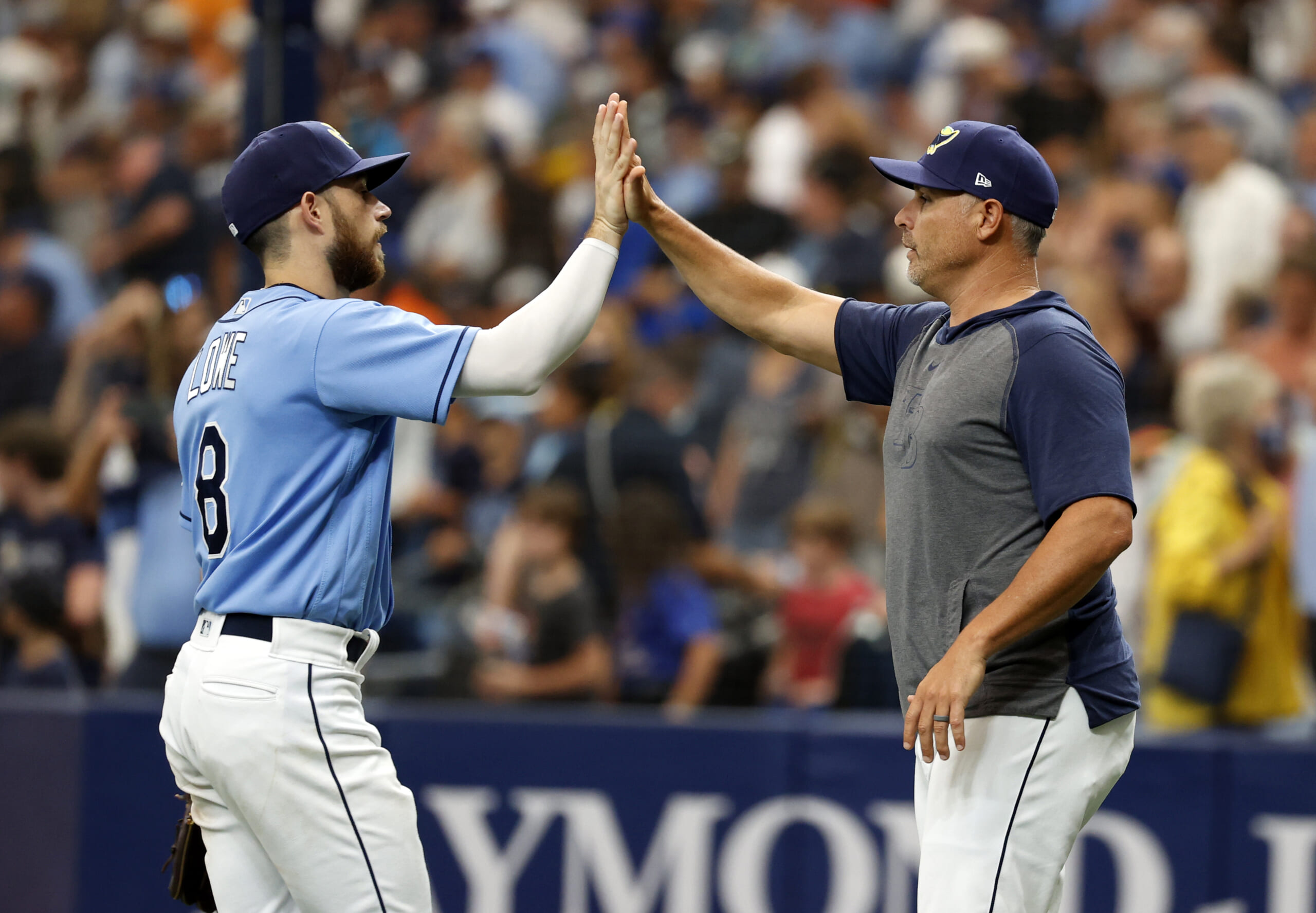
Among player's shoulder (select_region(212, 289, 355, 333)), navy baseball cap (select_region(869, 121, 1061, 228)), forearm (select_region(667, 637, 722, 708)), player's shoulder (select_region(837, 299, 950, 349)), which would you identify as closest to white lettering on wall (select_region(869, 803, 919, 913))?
forearm (select_region(667, 637, 722, 708))

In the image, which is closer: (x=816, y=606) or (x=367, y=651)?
(x=367, y=651)

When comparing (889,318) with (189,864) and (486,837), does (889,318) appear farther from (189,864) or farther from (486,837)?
(486,837)

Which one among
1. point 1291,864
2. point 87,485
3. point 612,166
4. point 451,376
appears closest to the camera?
point 451,376

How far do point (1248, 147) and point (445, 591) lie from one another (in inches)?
172

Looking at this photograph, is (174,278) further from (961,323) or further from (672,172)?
(961,323)

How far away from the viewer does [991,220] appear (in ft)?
10.5

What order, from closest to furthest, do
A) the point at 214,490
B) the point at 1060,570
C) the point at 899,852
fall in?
the point at 1060,570, the point at 214,490, the point at 899,852

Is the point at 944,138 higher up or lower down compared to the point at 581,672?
higher up

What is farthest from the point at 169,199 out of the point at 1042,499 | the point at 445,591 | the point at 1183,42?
the point at 1042,499

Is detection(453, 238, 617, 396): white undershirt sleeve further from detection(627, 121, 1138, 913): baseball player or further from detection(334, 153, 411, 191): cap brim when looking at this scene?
detection(627, 121, 1138, 913): baseball player

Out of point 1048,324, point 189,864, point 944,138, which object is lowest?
point 189,864

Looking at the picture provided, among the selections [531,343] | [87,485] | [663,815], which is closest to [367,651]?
[531,343]

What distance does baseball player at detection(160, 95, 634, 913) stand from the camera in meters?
3.06

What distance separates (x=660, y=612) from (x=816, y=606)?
1.91 feet
